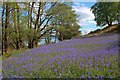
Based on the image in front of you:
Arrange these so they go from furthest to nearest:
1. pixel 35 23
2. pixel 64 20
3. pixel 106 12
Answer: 1. pixel 106 12
2. pixel 35 23
3. pixel 64 20

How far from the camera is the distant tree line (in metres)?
14.0

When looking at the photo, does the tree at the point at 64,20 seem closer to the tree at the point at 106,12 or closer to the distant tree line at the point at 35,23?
the distant tree line at the point at 35,23

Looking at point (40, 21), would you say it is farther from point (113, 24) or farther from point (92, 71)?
point (92, 71)

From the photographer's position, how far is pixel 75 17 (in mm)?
16750

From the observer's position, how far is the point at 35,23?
16750mm

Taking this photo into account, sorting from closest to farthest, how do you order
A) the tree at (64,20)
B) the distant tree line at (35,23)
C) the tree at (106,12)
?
the distant tree line at (35,23) → the tree at (106,12) → the tree at (64,20)

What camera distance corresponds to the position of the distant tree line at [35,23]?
1400 cm

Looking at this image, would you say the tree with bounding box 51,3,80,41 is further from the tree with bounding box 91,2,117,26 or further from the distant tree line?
the tree with bounding box 91,2,117,26

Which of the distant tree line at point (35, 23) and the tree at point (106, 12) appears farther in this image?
the tree at point (106, 12)

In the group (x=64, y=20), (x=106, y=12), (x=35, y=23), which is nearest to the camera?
(x=64, y=20)

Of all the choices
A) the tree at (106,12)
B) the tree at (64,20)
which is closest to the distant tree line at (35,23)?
the tree at (64,20)

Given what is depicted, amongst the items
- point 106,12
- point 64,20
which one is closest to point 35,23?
point 64,20

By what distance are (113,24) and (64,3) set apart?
3.81 metres

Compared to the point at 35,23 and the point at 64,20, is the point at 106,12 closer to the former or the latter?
the point at 64,20
